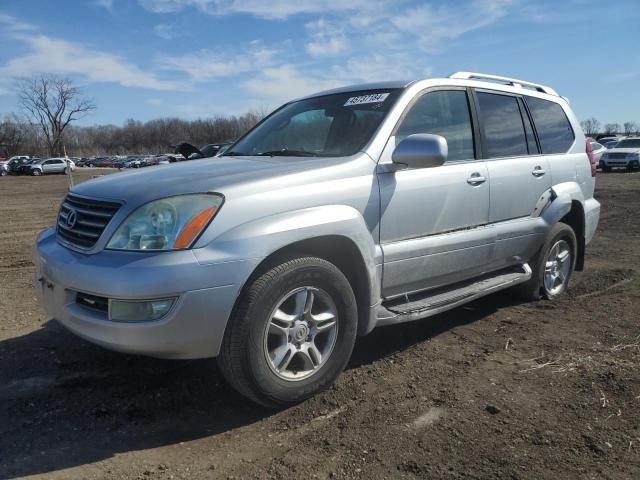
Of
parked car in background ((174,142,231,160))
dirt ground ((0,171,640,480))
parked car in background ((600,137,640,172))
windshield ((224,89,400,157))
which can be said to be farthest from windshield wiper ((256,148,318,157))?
parked car in background ((600,137,640,172))

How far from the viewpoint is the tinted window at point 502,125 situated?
432cm

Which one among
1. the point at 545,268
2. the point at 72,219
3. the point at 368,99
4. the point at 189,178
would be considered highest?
the point at 368,99

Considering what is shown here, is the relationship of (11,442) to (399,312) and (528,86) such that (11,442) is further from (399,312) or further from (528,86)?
(528,86)

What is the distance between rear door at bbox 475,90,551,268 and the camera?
427cm

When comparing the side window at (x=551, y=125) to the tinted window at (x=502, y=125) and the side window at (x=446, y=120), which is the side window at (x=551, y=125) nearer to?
the tinted window at (x=502, y=125)

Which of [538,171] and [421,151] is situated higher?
[421,151]

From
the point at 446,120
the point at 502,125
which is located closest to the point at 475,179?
the point at 446,120

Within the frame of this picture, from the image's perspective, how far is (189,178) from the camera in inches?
117

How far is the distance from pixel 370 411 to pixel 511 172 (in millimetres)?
2412

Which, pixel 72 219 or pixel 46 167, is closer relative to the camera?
pixel 72 219

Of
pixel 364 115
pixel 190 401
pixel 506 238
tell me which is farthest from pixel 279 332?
pixel 506 238

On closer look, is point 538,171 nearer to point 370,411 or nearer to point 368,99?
point 368,99

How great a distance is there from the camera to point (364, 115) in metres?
3.75

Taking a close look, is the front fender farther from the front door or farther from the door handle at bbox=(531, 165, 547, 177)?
the door handle at bbox=(531, 165, 547, 177)
